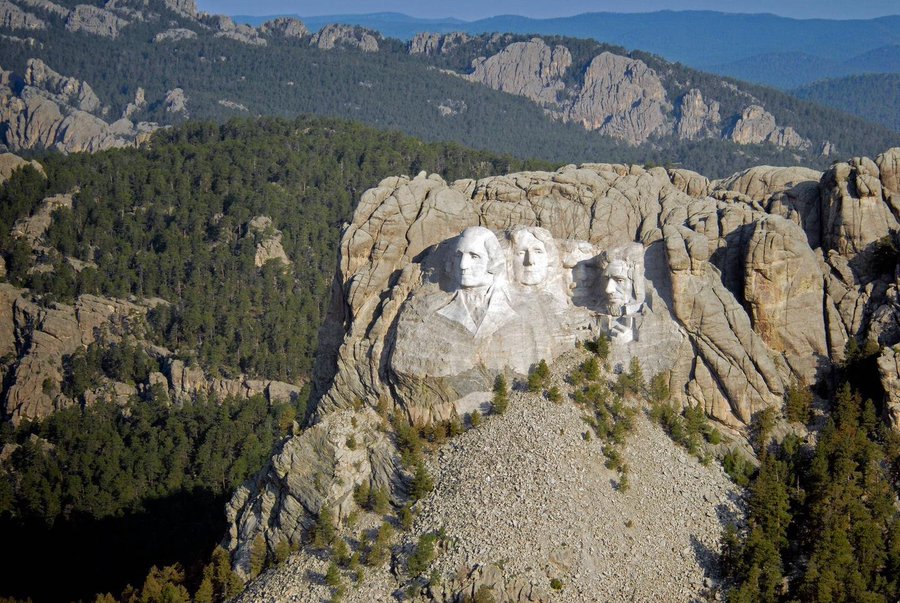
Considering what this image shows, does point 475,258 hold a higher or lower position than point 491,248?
lower

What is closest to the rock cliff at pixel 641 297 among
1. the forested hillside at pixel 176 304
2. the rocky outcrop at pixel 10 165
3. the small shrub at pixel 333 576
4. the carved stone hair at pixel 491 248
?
the carved stone hair at pixel 491 248

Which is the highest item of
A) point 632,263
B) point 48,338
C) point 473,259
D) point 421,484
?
point 632,263

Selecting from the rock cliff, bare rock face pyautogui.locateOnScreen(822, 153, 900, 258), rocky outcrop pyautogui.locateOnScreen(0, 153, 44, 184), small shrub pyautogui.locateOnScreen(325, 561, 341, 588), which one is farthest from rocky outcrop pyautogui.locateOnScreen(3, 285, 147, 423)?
bare rock face pyautogui.locateOnScreen(822, 153, 900, 258)

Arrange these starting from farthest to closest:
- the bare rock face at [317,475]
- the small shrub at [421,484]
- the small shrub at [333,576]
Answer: the bare rock face at [317,475] < the small shrub at [421,484] < the small shrub at [333,576]

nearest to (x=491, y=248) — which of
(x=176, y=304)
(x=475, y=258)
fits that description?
(x=475, y=258)

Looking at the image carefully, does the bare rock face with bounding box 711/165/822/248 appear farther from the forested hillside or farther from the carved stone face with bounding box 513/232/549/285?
the forested hillside

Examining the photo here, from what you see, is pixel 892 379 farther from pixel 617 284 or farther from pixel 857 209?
pixel 617 284

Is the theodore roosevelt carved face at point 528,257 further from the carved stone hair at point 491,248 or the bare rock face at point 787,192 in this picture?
the bare rock face at point 787,192

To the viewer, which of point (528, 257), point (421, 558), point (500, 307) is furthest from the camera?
point (528, 257)

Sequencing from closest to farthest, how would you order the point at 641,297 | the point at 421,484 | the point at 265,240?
the point at 421,484, the point at 641,297, the point at 265,240
